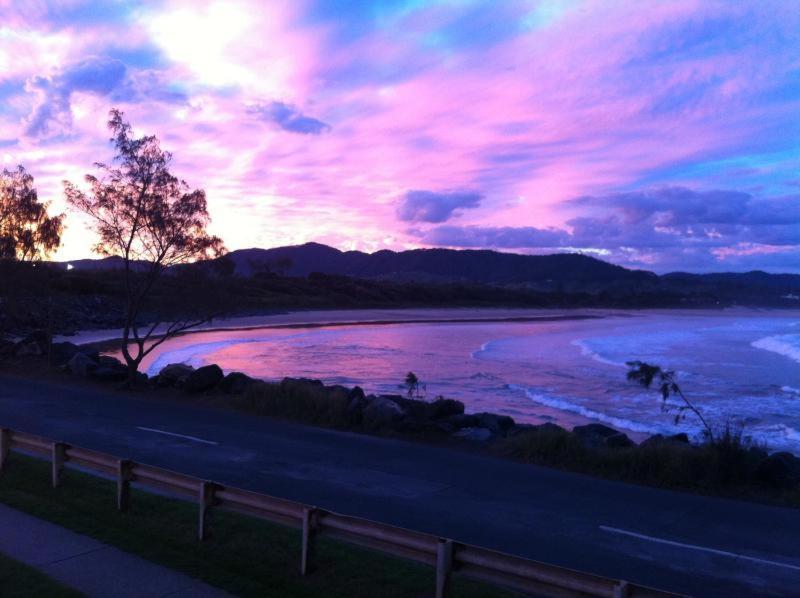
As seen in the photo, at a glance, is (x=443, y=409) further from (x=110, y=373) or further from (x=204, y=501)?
(x=110, y=373)

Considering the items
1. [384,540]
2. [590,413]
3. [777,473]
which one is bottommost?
[590,413]

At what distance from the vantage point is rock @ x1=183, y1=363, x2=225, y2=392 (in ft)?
63.2

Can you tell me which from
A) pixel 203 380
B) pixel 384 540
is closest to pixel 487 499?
pixel 384 540

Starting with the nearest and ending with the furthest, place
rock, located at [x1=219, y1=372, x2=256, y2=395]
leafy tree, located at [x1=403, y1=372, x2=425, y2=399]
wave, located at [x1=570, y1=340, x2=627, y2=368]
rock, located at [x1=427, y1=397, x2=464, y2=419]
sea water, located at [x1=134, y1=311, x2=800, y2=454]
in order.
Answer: rock, located at [x1=427, y1=397, x2=464, y2=419], rock, located at [x1=219, y1=372, x2=256, y2=395], leafy tree, located at [x1=403, y1=372, x2=425, y2=399], sea water, located at [x1=134, y1=311, x2=800, y2=454], wave, located at [x1=570, y1=340, x2=627, y2=368]

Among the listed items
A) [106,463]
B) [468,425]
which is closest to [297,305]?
[468,425]

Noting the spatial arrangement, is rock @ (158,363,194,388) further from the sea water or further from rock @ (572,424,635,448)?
rock @ (572,424,635,448)

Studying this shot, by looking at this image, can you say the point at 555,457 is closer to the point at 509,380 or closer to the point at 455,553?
the point at 455,553

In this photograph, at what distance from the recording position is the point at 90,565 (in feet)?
21.1

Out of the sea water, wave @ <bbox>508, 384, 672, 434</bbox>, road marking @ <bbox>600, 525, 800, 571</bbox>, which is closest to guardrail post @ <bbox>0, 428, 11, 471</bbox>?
road marking @ <bbox>600, 525, 800, 571</bbox>

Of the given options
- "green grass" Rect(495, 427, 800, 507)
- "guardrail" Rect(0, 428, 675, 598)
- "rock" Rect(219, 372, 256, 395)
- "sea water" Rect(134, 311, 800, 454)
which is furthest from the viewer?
"sea water" Rect(134, 311, 800, 454)

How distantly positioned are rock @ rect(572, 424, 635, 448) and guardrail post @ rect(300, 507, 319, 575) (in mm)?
7061

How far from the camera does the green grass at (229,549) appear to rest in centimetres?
622

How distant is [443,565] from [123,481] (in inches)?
169

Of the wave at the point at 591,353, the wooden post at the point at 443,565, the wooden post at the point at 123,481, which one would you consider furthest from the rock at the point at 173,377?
the wave at the point at 591,353
